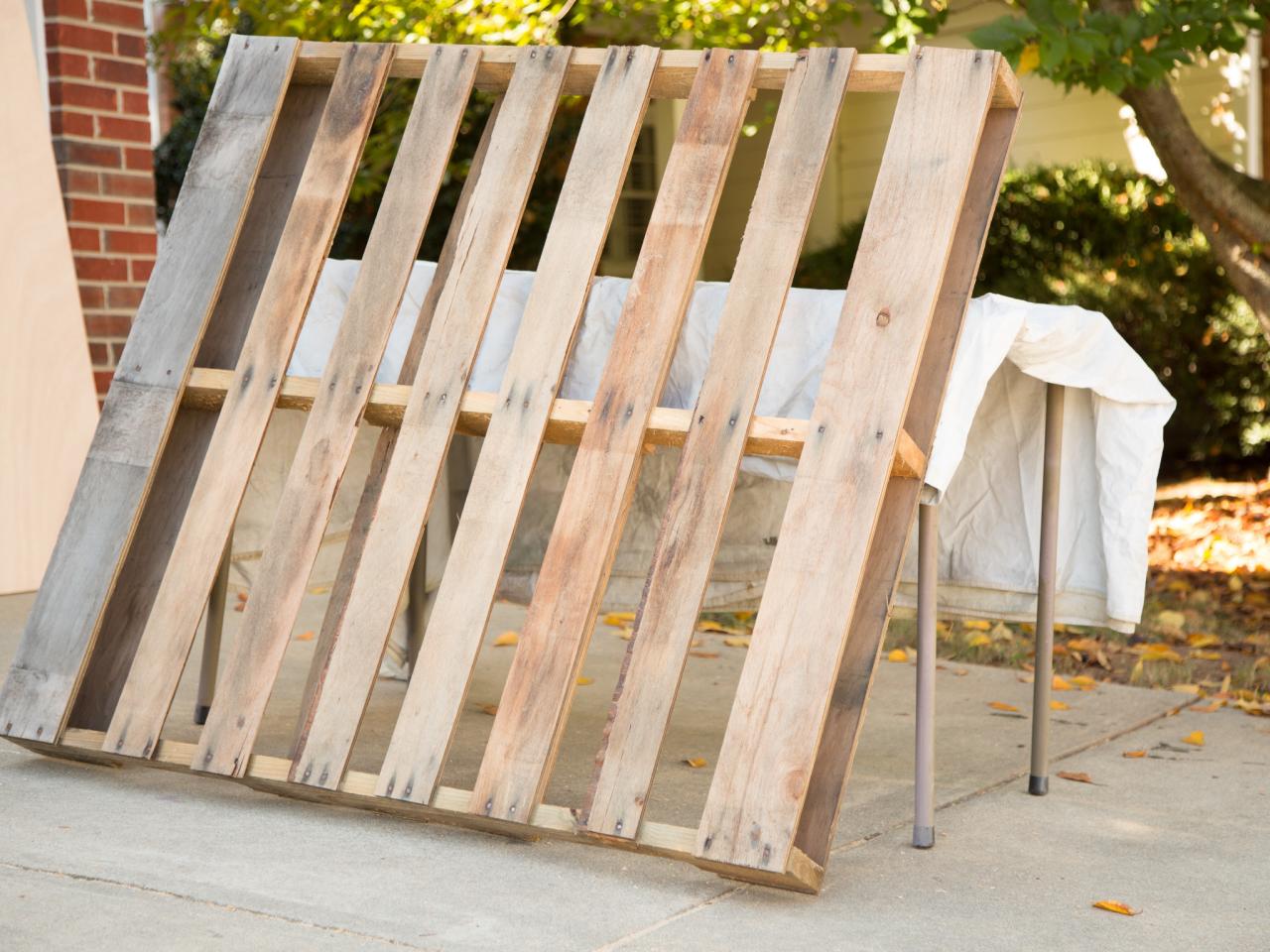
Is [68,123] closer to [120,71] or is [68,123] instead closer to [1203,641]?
[120,71]

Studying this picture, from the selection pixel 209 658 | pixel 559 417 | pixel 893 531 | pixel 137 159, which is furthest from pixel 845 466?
pixel 137 159

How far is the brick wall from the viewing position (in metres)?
5.32

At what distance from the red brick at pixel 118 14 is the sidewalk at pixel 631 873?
126 inches

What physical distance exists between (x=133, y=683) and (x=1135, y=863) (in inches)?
81.5

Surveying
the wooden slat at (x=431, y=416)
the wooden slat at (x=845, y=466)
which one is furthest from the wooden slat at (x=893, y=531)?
the wooden slat at (x=431, y=416)

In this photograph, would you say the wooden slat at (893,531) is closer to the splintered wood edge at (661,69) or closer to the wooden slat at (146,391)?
the splintered wood edge at (661,69)

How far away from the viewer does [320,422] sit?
3.03m

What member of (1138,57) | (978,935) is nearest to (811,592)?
(978,935)

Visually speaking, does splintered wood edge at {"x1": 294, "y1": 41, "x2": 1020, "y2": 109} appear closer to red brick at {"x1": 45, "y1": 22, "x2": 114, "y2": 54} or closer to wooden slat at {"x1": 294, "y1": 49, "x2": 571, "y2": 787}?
wooden slat at {"x1": 294, "y1": 49, "x2": 571, "y2": 787}

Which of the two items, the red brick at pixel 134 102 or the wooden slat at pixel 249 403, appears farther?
the red brick at pixel 134 102

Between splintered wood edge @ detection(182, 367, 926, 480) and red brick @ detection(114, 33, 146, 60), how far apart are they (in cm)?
288

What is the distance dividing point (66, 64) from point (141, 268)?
80cm

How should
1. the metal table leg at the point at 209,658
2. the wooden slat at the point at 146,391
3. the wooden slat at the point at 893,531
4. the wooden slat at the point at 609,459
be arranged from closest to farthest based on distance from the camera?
1. the wooden slat at the point at 893,531
2. the wooden slat at the point at 609,459
3. the wooden slat at the point at 146,391
4. the metal table leg at the point at 209,658

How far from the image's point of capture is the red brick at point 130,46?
550cm
